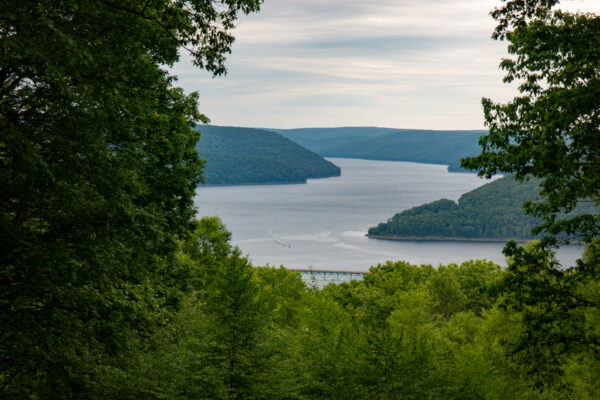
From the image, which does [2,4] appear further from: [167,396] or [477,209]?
[477,209]

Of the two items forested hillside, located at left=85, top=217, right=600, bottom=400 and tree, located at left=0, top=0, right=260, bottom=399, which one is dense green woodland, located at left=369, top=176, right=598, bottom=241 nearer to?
forested hillside, located at left=85, top=217, right=600, bottom=400

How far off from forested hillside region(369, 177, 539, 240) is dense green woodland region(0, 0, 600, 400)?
157 m

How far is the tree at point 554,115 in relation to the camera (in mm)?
11859

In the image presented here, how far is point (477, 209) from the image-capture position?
595 ft

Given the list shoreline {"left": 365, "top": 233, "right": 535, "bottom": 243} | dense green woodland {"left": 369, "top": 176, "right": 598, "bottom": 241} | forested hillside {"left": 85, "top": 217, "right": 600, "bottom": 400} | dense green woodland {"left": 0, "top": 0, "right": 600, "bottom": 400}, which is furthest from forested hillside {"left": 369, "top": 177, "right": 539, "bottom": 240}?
dense green woodland {"left": 0, "top": 0, "right": 600, "bottom": 400}

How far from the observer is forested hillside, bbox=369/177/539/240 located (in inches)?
6732

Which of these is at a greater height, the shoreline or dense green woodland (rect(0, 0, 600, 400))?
the shoreline

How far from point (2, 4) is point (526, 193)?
601ft

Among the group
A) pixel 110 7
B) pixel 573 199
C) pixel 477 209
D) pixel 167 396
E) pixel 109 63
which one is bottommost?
pixel 167 396

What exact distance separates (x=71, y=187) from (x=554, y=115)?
985cm

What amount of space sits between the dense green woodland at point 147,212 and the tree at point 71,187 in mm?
43

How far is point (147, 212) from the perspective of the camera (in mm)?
11578

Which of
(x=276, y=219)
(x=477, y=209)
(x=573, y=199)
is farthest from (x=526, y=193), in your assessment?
(x=573, y=199)

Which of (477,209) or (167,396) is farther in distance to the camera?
(477,209)
